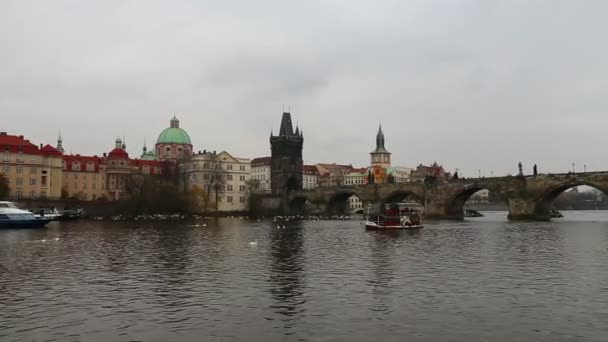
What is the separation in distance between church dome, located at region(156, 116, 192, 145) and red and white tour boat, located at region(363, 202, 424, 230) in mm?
112869

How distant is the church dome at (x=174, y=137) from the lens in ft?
557

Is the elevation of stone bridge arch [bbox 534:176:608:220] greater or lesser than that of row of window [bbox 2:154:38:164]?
lesser

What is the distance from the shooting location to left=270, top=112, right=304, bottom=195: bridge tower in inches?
6093

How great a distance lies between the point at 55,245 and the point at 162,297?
24307 mm

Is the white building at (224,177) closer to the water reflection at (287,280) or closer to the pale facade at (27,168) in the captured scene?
the pale facade at (27,168)

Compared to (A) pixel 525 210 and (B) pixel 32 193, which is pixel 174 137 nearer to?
(B) pixel 32 193

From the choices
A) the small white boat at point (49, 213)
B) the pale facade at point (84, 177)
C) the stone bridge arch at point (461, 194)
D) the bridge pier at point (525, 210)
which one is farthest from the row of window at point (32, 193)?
the bridge pier at point (525, 210)

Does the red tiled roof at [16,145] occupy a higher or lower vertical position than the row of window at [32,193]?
higher

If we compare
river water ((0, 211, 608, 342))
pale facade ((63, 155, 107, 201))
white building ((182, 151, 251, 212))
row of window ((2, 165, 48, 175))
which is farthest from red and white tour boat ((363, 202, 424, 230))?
pale facade ((63, 155, 107, 201))

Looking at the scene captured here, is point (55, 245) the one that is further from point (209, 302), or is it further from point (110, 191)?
point (110, 191)

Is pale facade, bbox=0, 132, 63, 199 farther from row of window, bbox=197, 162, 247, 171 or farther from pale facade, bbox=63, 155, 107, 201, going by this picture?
row of window, bbox=197, 162, 247, 171

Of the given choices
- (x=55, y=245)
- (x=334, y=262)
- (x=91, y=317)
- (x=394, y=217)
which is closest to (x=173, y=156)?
(x=394, y=217)

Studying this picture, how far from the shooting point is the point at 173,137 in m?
170

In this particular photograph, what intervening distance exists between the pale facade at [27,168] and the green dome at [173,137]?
166 feet
